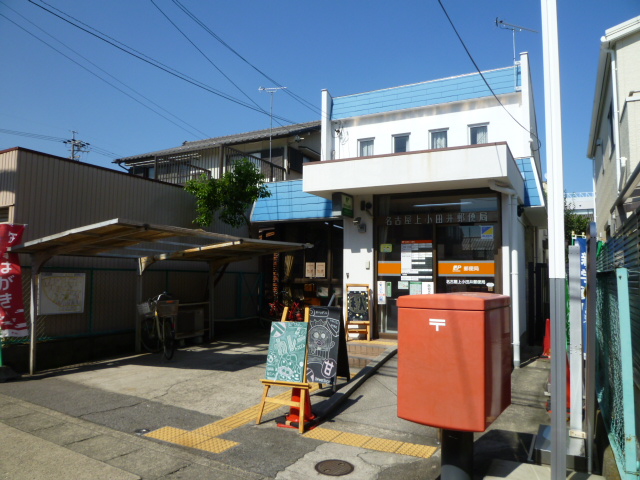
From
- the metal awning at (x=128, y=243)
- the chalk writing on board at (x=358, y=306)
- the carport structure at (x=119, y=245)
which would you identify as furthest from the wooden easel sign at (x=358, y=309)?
the carport structure at (x=119, y=245)

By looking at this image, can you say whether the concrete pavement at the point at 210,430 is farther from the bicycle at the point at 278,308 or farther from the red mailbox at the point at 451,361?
the bicycle at the point at 278,308

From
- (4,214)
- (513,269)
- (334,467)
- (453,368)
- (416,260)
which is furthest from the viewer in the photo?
(416,260)

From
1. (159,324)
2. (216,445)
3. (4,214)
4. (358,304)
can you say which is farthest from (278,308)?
(216,445)

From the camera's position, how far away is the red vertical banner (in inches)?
349

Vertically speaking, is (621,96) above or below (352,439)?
above

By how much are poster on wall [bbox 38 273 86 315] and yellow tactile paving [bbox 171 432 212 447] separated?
5454 millimetres

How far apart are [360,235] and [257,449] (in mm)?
6936

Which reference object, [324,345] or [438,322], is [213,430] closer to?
[324,345]

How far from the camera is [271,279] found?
15930 millimetres

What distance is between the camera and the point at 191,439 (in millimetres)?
5914

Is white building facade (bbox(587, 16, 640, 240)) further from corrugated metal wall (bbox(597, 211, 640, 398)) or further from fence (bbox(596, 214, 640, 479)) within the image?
corrugated metal wall (bbox(597, 211, 640, 398))

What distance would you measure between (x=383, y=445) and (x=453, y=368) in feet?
7.12

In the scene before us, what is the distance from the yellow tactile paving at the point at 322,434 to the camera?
6039 mm

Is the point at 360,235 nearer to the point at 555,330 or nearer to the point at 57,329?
the point at 57,329
